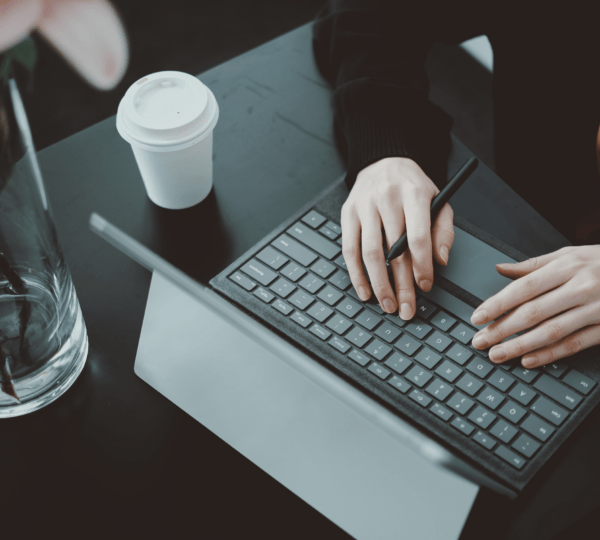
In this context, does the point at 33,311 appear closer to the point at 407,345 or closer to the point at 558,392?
the point at 407,345

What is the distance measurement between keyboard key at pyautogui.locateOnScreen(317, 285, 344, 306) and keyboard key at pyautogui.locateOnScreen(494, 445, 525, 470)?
0.66 feet

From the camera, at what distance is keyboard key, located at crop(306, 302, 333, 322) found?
530mm

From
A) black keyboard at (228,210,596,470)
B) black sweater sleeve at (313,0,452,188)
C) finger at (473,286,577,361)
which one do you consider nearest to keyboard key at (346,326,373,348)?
black keyboard at (228,210,596,470)

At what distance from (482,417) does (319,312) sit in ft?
0.59

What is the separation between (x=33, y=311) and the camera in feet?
1.61

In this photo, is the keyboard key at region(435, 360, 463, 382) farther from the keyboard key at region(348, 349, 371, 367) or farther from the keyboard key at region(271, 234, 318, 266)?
the keyboard key at region(271, 234, 318, 266)

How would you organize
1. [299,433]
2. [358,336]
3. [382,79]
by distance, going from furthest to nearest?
[382,79]
[358,336]
[299,433]

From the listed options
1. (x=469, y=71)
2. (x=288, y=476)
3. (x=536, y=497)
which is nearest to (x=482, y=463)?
(x=536, y=497)

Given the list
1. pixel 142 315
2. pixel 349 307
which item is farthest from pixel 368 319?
pixel 142 315

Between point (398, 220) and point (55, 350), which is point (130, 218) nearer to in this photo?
point (55, 350)

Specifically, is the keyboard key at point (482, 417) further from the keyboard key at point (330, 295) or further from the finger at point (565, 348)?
the keyboard key at point (330, 295)

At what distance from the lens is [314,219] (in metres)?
0.61

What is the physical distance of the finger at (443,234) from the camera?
22.3 inches

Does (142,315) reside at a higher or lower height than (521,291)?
lower
